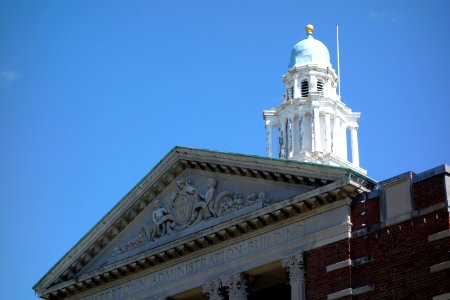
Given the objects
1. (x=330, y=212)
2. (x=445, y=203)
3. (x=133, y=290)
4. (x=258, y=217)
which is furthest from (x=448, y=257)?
(x=133, y=290)

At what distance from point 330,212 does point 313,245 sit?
1.35 metres

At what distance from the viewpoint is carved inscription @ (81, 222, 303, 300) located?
144 feet

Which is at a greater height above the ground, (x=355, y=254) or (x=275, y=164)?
(x=275, y=164)

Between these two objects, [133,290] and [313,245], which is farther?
[133,290]

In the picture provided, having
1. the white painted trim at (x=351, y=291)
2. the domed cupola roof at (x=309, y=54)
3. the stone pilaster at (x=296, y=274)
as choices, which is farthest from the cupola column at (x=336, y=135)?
the white painted trim at (x=351, y=291)

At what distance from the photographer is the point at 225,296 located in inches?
1778

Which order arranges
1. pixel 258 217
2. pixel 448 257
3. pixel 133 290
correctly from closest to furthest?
1. pixel 448 257
2. pixel 258 217
3. pixel 133 290

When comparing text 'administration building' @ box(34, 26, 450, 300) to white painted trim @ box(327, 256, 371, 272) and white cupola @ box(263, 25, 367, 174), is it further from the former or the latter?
white cupola @ box(263, 25, 367, 174)

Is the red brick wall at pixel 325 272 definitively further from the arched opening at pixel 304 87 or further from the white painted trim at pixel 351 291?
the arched opening at pixel 304 87

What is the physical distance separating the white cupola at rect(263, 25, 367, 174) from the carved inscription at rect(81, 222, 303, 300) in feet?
112

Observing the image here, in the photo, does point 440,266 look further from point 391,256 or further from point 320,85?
point 320,85

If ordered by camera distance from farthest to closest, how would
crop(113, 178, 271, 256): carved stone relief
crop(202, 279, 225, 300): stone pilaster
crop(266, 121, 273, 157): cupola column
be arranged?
crop(266, 121, 273, 157): cupola column → crop(113, 178, 271, 256): carved stone relief → crop(202, 279, 225, 300): stone pilaster

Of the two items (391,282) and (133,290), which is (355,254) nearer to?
(391,282)

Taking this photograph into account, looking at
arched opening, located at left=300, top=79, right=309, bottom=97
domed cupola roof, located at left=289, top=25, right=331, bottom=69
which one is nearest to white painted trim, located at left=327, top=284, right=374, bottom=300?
arched opening, located at left=300, top=79, right=309, bottom=97
